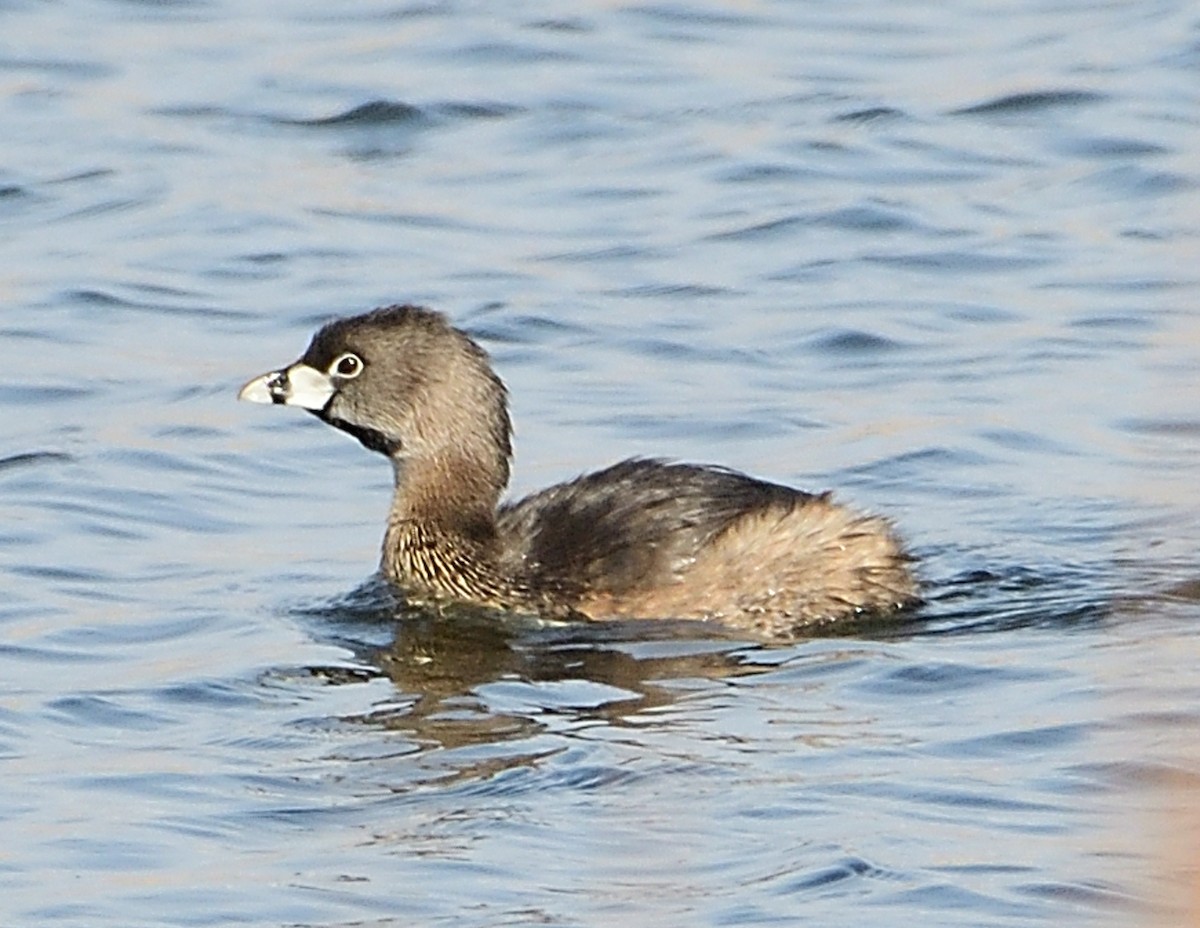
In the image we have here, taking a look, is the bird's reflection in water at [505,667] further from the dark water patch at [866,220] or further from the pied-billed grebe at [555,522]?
the dark water patch at [866,220]

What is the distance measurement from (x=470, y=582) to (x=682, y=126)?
6.74 metres

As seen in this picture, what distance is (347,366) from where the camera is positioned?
980 cm

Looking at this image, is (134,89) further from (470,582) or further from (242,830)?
(242,830)

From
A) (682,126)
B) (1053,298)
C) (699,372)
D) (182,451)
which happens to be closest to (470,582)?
(182,451)

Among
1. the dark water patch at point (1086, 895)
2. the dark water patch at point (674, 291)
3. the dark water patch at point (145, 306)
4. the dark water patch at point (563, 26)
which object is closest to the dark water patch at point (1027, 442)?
the dark water patch at point (674, 291)

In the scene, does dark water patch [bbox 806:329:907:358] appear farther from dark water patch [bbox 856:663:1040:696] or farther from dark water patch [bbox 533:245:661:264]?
dark water patch [bbox 856:663:1040:696]

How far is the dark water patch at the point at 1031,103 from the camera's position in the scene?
15953mm

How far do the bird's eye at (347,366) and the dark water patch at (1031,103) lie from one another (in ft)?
22.5

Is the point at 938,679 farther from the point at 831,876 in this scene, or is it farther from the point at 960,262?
the point at 960,262

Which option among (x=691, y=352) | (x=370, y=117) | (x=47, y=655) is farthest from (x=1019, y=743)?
(x=370, y=117)

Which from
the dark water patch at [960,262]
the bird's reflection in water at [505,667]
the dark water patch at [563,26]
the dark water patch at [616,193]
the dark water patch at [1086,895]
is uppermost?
the dark water patch at [563,26]

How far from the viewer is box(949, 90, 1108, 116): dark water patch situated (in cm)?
1595

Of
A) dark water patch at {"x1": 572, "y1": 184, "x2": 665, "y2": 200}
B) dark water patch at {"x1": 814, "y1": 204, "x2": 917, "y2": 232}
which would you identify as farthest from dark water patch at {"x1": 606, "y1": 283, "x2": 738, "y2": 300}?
dark water patch at {"x1": 572, "y1": 184, "x2": 665, "y2": 200}

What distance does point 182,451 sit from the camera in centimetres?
1127
